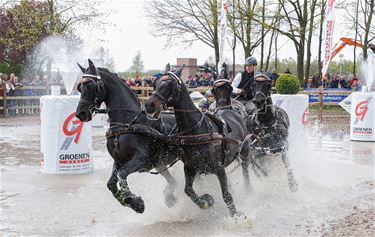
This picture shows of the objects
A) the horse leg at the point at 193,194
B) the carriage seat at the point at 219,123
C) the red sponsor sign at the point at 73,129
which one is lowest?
the horse leg at the point at 193,194

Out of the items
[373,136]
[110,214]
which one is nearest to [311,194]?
[110,214]

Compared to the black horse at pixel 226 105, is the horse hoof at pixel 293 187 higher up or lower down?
lower down

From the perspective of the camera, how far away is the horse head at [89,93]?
704 cm

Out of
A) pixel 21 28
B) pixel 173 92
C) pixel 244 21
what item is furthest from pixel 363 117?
pixel 21 28

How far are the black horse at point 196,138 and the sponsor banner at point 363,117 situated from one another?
10.7 meters

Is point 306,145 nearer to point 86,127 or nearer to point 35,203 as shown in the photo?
point 86,127

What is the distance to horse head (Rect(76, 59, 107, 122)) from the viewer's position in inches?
277

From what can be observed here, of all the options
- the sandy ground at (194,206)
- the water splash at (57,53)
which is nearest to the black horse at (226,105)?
the sandy ground at (194,206)

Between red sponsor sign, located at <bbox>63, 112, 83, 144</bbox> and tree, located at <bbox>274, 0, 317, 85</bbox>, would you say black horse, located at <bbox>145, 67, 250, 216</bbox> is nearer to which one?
red sponsor sign, located at <bbox>63, 112, 83, 144</bbox>

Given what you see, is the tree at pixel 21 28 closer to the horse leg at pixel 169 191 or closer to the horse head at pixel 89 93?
the horse leg at pixel 169 191

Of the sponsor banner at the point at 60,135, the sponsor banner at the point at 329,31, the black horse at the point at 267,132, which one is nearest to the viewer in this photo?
the black horse at the point at 267,132

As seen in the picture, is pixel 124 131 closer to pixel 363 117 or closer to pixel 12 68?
pixel 363 117

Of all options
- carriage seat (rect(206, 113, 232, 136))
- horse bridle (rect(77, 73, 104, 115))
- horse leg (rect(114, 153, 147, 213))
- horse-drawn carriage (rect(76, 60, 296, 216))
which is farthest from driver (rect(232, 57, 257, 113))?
horse leg (rect(114, 153, 147, 213))

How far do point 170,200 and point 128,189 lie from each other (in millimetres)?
1336
